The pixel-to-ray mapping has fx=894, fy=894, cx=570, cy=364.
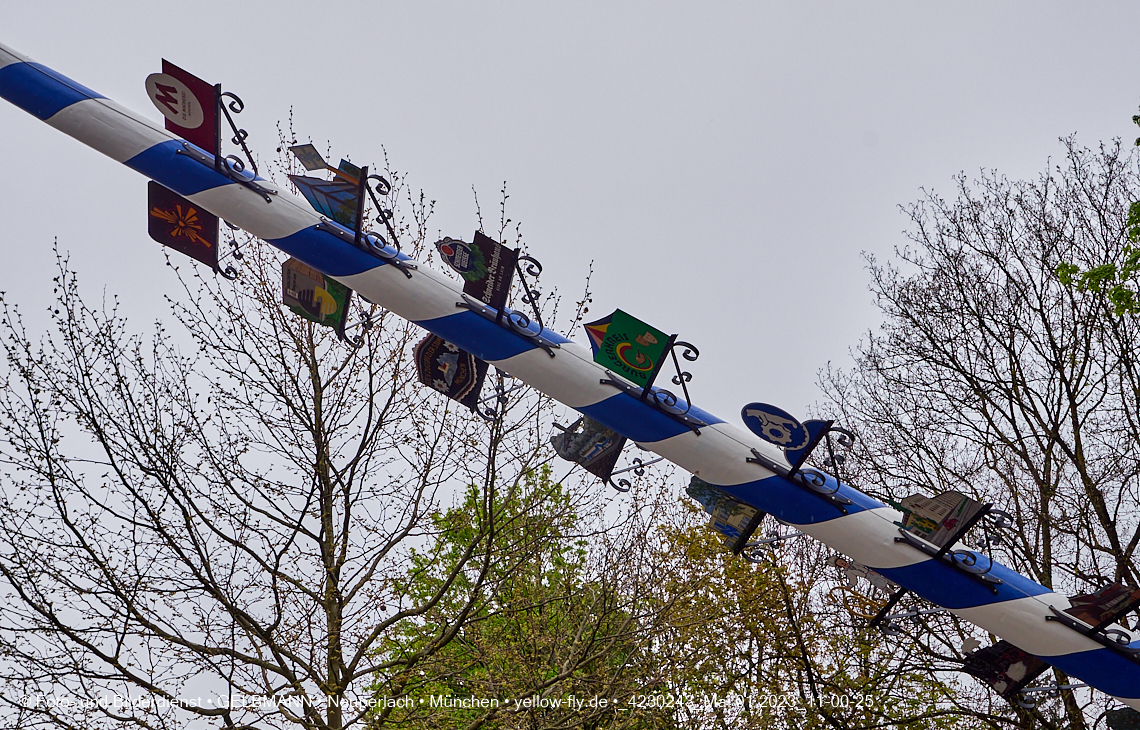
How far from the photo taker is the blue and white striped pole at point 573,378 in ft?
12.1

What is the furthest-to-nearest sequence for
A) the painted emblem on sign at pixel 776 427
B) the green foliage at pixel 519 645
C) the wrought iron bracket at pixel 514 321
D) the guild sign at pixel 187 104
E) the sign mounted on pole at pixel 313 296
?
the green foliage at pixel 519 645
the sign mounted on pole at pixel 313 296
the guild sign at pixel 187 104
the wrought iron bracket at pixel 514 321
the painted emblem on sign at pixel 776 427

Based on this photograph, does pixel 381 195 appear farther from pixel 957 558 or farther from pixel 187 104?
pixel 957 558

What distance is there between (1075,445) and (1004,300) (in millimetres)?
1900

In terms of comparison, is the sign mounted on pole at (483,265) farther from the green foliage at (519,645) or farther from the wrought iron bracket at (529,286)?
the green foliage at (519,645)

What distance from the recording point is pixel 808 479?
12.2 ft

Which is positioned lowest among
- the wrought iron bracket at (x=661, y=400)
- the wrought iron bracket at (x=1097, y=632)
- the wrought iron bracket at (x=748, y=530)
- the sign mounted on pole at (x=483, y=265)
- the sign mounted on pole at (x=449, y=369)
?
the wrought iron bracket at (x=1097, y=632)

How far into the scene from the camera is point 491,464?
20.7 ft

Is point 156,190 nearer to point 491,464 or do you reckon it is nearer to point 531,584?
point 491,464

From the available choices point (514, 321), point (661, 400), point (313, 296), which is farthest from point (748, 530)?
point (313, 296)

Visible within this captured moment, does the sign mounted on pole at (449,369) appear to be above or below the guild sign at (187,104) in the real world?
below

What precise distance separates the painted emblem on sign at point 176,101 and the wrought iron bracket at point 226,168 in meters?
0.11

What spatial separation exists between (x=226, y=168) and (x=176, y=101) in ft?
1.20

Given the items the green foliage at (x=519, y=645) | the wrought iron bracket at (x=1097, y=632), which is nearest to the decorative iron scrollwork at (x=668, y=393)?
the wrought iron bracket at (x=1097, y=632)

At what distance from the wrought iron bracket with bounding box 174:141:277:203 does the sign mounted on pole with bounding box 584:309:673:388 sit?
1.56 m
